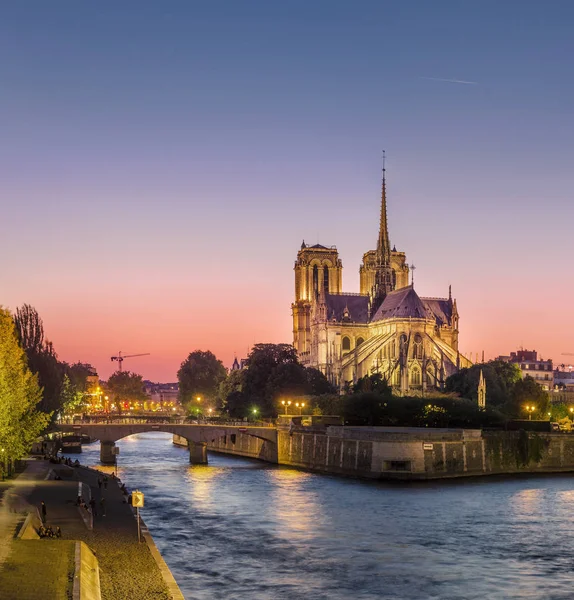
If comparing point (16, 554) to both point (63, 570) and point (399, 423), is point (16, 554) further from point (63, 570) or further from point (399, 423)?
point (399, 423)

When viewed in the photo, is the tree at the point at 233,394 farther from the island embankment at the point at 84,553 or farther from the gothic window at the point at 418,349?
the island embankment at the point at 84,553

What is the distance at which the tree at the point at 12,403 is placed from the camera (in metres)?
54.6

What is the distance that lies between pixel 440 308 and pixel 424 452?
4656 inches

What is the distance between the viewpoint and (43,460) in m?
83.6

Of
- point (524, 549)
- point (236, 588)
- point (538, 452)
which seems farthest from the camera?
point (538, 452)

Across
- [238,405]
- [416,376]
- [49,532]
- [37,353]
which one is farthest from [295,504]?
[416,376]

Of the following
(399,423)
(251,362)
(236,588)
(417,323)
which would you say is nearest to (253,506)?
(236,588)

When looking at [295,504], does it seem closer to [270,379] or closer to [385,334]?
[270,379]

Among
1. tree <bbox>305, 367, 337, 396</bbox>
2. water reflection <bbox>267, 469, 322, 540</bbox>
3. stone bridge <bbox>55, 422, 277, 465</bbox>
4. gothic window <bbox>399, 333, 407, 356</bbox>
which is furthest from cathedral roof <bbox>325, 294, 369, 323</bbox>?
water reflection <bbox>267, 469, 322, 540</bbox>

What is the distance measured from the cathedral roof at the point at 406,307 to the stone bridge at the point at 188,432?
6810 cm

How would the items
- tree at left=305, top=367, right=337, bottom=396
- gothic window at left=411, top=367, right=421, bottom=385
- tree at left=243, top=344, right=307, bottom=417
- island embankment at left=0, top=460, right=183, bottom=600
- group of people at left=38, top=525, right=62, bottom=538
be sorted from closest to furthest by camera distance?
island embankment at left=0, top=460, right=183, bottom=600
group of people at left=38, top=525, right=62, bottom=538
tree at left=243, top=344, right=307, bottom=417
tree at left=305, top=367, right=337, bottom=396
gothic window at left=411, top=367, right=421, bottom=385

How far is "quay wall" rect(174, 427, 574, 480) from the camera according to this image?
8075cm

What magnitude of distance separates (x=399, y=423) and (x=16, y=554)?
240ft

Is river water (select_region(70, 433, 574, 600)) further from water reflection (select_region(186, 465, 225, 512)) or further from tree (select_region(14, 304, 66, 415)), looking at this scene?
tree (select_region(14, 304, 66, 415))
